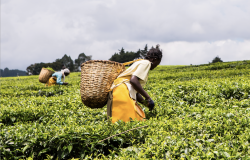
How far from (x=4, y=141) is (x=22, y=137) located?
284 millimetres

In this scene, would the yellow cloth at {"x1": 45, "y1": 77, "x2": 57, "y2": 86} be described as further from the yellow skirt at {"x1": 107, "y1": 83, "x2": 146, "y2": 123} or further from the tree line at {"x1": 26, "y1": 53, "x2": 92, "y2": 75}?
the tree line at {"x1": 26, "y1": 53, "x2": 92, "y2": 75}

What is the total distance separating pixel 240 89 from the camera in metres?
5.60

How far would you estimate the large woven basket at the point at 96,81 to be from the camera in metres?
3.17

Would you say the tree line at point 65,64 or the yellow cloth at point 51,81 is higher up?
the tree line at point 65,64

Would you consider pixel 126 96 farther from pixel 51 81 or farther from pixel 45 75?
pixel 51 81

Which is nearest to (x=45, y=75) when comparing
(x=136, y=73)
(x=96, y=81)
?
(x=96, y=81)

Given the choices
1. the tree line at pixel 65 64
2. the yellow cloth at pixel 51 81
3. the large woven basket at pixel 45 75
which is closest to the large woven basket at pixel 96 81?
the large woven basket at pixel 45 75

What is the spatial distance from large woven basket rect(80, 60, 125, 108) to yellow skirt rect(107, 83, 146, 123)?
0.15 meters

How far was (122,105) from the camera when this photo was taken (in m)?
3.26

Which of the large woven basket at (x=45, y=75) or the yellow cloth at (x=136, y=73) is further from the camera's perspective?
the large woven basket at (x=45, y=75)

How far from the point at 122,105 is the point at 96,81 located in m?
0.59

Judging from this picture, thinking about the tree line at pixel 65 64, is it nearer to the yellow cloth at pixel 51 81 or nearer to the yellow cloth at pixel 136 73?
the yellow cloth at pixel 51 81

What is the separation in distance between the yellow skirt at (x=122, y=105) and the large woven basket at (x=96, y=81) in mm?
151

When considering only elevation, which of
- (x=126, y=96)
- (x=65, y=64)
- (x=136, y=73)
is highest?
(x=65, y=64)
